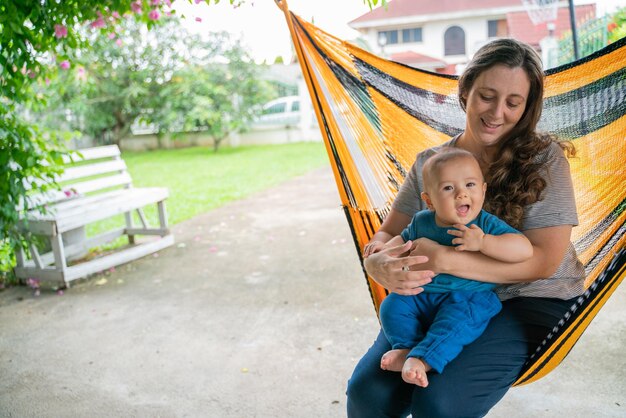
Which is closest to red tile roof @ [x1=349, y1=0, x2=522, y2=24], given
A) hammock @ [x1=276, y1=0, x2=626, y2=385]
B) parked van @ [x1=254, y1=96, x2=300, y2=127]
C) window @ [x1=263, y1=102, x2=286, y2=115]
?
parked van @ [x1=254, y1=96, x2=300, y2=127]

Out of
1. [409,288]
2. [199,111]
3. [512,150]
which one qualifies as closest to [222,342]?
[409,288]

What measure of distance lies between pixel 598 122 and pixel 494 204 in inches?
19.3

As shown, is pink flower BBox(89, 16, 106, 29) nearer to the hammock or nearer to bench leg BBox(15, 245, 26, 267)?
the hammock

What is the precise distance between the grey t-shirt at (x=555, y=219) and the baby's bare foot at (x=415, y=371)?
1.03 feet

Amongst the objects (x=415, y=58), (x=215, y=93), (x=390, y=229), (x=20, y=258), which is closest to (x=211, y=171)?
(x=215, y=93)

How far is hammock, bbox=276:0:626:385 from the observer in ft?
4.87

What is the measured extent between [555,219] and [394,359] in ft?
1.63

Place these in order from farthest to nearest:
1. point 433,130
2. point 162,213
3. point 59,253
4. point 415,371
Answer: point 162,213 → point 59,253 → point 433,130 → point 415,371

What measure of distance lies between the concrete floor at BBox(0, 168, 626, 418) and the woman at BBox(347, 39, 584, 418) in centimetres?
67

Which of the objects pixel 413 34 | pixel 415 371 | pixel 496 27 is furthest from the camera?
pixel 413 34

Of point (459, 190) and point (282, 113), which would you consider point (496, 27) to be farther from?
point (459, 190)

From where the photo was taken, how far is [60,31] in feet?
8.46

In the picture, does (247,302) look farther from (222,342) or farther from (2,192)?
(2,192)

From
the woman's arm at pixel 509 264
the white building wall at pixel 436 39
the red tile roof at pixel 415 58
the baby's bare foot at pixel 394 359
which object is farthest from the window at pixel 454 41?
the baby's bare foot at pixel 394 359
